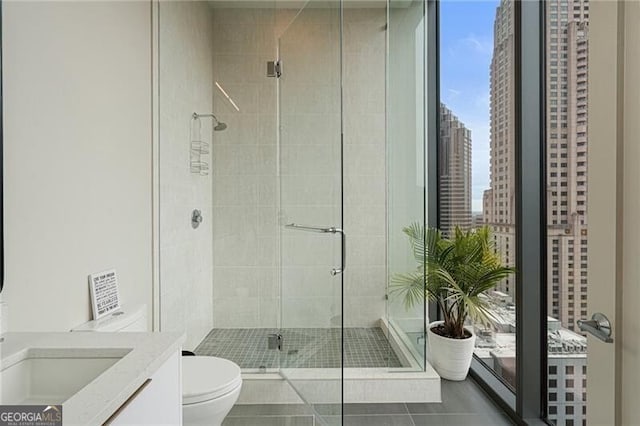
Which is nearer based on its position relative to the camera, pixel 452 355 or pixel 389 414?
pixel 389 414

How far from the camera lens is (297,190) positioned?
2.13m

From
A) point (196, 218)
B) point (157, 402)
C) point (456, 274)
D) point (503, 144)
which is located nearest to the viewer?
point (157, 402)

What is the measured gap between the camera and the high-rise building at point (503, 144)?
1.99 metres

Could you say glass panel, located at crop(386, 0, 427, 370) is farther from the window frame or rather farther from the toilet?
the toilet

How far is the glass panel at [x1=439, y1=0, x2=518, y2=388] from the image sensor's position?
204cm

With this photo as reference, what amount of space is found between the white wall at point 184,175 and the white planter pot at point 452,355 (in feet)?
5.47

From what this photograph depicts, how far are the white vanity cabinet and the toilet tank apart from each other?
59 cm

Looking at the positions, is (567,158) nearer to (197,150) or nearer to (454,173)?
(454,173)

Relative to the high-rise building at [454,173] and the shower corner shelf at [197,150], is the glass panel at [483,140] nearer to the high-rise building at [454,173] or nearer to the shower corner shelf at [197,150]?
the high-rise building at [454,173]

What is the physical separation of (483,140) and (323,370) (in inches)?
69.9

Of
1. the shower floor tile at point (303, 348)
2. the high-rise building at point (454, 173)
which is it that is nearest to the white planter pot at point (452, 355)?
the shower floor tile at point (303, 348)

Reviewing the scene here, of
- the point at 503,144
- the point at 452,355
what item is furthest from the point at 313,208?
the point at 452,355

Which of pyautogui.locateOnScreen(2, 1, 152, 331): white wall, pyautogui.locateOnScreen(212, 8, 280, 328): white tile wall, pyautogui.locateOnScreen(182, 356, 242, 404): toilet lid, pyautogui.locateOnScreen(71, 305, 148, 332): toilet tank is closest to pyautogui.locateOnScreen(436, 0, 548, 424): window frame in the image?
pyautogui.locateOnScreen(182, 356, 242, 404): toilet lid

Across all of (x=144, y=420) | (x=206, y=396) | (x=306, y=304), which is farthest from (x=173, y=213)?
(x=144, y=420)
